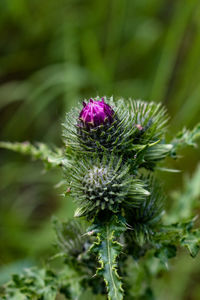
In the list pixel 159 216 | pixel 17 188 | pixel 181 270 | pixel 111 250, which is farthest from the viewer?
pixel 17 188

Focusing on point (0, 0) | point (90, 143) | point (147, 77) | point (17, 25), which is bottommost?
point (90, 143)

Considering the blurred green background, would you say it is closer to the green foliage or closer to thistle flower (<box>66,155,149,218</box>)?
the green foliage

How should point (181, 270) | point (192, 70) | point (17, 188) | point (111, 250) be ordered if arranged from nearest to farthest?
point (111, 250)
point (181, 270)
point (192, 70)
point (17, 188)

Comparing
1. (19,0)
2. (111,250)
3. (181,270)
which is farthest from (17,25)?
(111,250)

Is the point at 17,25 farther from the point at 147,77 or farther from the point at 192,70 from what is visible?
the point at 192,70

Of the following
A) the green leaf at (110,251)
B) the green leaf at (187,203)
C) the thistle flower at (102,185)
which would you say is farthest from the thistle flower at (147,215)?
the green leaf at (187,203)

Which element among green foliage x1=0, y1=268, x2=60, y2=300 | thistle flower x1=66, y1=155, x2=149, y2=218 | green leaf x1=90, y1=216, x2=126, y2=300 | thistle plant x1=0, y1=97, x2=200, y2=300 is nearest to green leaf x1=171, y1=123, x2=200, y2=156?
thistle plant x1=0, y1=97, x2=200, y2=300

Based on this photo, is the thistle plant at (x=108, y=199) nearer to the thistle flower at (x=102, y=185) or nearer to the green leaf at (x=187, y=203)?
the thistle flower at (x=102, y=185)

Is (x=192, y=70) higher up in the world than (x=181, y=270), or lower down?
higher up
